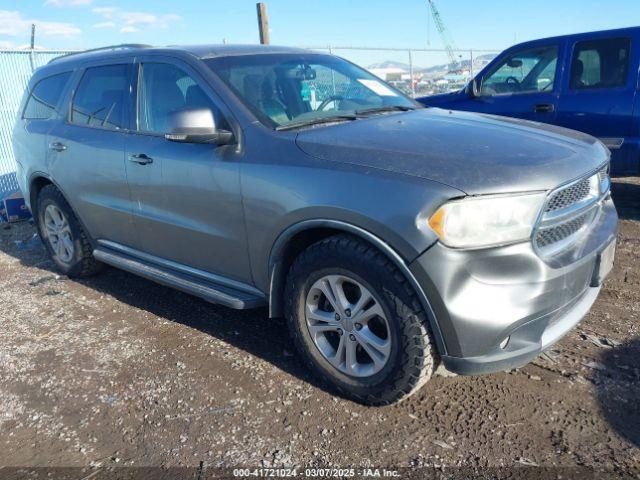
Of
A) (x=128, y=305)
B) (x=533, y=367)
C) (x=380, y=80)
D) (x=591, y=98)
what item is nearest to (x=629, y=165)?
(x=591, y=98)

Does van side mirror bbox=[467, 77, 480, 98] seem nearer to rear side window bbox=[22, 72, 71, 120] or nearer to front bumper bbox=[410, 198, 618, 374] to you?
rear side window bbox=[22, 72, 71, 120]

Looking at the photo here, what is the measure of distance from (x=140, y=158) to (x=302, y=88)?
3.74 ft

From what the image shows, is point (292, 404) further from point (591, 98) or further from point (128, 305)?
point (591, 98)

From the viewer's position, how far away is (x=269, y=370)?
3260mm

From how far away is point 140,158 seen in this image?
3.65 m

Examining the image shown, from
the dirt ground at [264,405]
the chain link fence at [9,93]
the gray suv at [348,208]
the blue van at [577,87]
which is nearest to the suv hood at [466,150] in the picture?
the gray suv at [348,208]

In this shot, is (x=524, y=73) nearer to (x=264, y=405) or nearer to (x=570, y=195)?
(x=570, y=195)

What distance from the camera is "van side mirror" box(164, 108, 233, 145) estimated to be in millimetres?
3098

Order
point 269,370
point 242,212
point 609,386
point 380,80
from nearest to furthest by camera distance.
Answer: point 609,386, point 242,212, point 269,370, point 380,80

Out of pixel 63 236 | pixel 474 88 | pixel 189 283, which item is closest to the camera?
pixel 189 283

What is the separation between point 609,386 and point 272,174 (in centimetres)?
203

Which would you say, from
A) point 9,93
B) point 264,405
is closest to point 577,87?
point 264,405

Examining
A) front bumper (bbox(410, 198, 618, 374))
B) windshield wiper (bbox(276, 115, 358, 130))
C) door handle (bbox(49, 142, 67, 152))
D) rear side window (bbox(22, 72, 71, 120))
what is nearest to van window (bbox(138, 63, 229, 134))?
windshield wiper (bbox(276, 115, 358, 130))

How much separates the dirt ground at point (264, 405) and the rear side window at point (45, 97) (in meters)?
1.94
